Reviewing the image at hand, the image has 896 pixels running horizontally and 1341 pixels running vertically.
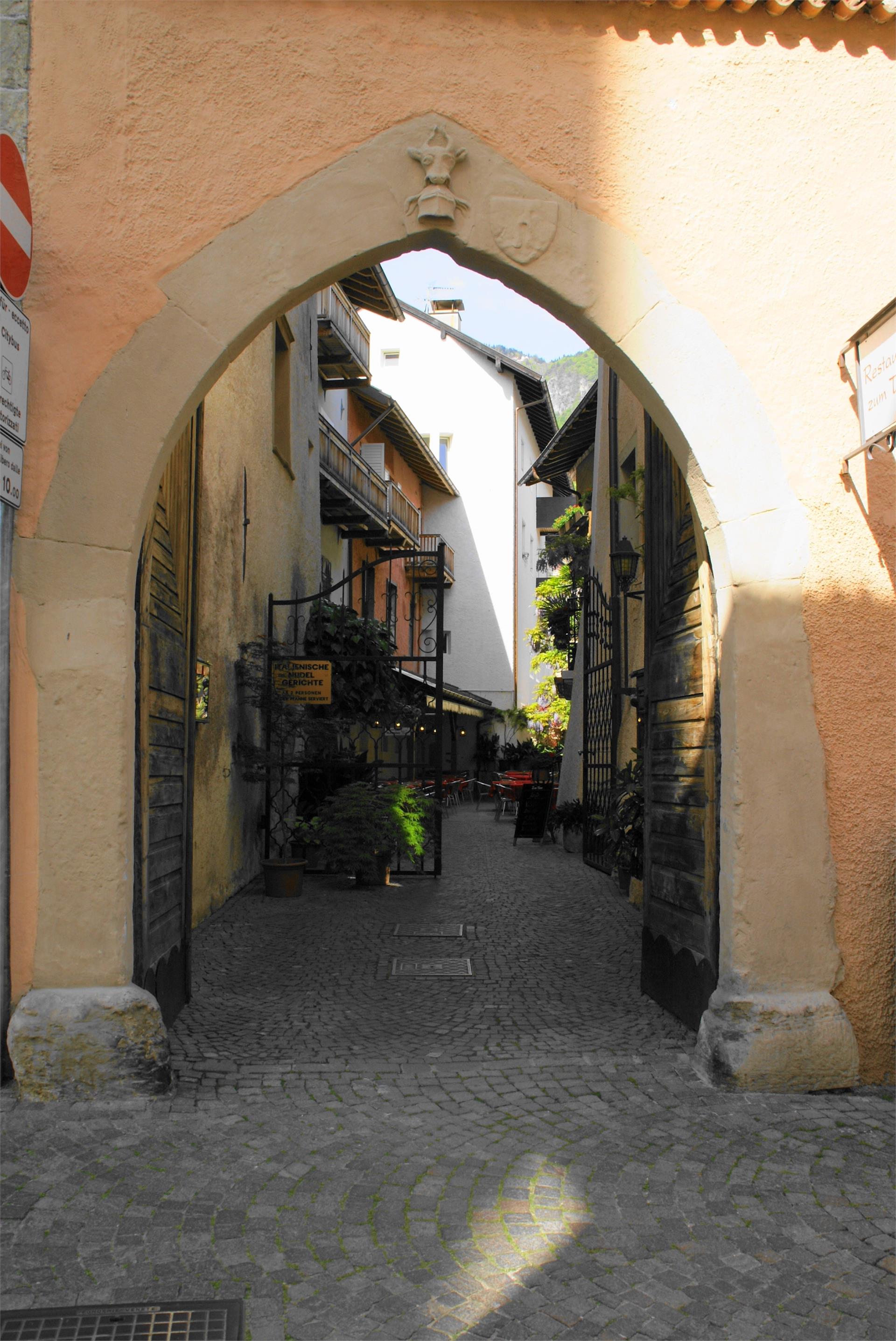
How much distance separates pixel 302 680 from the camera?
35.6ft

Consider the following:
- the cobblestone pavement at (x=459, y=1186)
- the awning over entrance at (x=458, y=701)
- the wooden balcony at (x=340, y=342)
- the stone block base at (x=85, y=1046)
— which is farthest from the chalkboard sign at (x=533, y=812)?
the stone block base at (x=85, y=1046)

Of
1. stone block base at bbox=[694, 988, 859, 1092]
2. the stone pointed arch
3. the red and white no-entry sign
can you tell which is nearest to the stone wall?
the red and white no-entry sign

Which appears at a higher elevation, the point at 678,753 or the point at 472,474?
the point at 472,474

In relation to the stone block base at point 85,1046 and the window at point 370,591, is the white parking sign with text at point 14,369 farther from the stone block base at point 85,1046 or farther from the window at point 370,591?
the window at point 370,591

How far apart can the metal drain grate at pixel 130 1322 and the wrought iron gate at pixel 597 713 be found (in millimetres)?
8985

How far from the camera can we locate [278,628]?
41.0 ft

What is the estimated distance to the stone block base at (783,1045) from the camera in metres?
4.25

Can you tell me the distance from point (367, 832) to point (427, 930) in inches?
91.9

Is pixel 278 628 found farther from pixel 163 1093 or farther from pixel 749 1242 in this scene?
pixel 749 1242

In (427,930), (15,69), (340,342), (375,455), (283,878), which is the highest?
(340,342)

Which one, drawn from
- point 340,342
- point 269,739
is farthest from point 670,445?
point 340,342

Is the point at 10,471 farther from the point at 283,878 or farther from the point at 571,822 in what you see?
the point at 571,822

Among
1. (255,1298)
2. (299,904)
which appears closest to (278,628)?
(299,904)

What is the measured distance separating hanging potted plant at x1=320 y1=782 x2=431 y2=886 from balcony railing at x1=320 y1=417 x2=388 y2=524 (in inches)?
282
